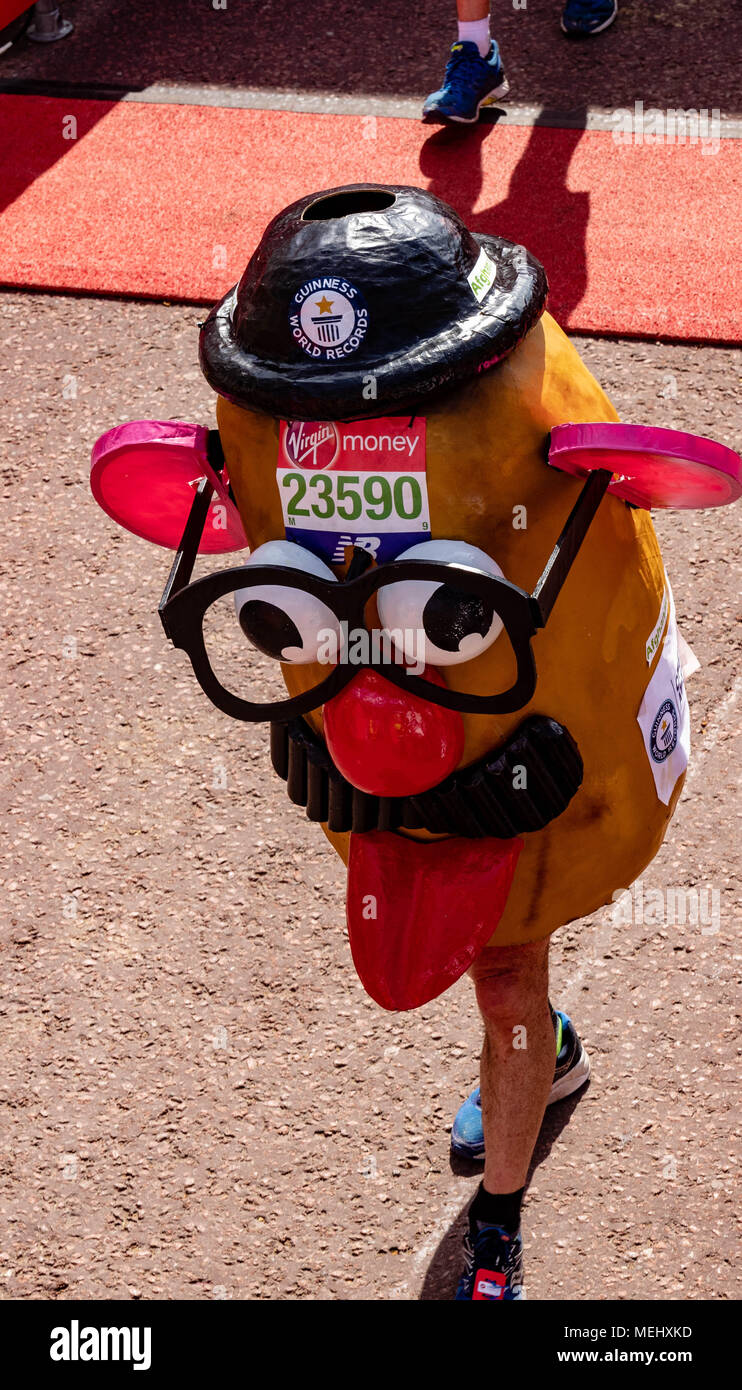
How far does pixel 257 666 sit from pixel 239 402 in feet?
6.98

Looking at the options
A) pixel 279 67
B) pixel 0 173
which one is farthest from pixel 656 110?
pixel 0 173

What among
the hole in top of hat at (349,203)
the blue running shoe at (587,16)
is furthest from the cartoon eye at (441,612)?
the blue running shoe at (587,16)

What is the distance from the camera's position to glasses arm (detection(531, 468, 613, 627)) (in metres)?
1.96

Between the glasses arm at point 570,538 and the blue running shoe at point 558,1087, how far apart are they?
1295 millimetres

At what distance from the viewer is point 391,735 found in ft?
6.66

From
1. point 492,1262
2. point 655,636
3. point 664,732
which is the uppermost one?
point 655,636

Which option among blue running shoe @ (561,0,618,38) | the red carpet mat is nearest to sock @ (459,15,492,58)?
the red carpet mat

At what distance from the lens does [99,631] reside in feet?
14.1

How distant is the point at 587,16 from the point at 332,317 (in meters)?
5.60

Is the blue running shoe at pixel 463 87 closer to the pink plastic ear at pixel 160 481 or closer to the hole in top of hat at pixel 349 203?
the pink plastic ear at pixel 160 481

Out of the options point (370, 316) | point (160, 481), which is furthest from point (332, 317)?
point (160, 481)

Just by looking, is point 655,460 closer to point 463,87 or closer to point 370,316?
point 370,316

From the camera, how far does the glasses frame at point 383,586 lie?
1.88 metres

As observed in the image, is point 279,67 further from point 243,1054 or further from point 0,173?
point 243,1054
